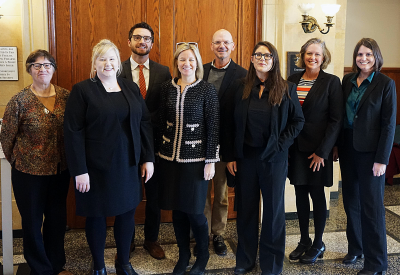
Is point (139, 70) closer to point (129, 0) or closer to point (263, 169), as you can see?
point (129, 0)

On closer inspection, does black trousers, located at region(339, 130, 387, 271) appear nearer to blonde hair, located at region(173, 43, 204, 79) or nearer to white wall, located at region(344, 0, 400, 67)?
blonde hair, located at region(173, 43, 204, 79)

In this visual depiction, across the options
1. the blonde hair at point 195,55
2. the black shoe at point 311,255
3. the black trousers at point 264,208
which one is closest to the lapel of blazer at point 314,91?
the black trousers at point 264,208

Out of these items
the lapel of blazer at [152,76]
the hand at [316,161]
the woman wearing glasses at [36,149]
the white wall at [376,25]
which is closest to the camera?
the woman wearing glasses at [36,149]

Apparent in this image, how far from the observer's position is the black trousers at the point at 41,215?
2.46 meters

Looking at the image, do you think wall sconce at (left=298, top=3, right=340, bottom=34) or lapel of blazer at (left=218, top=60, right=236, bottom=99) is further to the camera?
wall sconce at (left=298, top=3, right=340, bottom=34)

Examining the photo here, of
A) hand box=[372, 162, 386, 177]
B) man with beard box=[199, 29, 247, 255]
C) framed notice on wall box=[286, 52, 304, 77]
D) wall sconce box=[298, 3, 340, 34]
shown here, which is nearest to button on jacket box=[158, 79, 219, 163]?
man with beard box=[199, 29, 247, 255]

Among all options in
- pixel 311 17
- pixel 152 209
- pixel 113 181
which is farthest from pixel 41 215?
pixel 311 17

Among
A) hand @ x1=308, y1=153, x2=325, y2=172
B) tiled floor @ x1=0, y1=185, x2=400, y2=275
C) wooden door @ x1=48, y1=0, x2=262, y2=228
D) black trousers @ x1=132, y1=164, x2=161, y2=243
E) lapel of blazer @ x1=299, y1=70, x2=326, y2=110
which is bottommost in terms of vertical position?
tiled floor @ x1=0, y1=185, x2=400, y2=275

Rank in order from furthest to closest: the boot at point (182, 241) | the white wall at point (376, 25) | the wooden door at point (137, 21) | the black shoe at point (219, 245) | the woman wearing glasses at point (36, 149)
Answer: the white wall at point (376, 25)
the wooden door at point (137, 21)
the black shoe at point (219, 245)
the boot at point (182, 241)
the woman wearing glasses at point (36, 149)

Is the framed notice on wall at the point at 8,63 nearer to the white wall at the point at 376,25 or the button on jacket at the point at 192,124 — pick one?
the button on jacket at the point at 192,124

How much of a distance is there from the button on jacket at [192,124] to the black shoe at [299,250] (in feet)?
3.58

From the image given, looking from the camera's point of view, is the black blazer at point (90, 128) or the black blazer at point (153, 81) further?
the black blazer at point (153, 81)

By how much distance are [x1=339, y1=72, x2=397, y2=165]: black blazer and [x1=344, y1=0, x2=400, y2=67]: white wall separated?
3.00 m

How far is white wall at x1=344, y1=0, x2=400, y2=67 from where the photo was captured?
5375 mm
